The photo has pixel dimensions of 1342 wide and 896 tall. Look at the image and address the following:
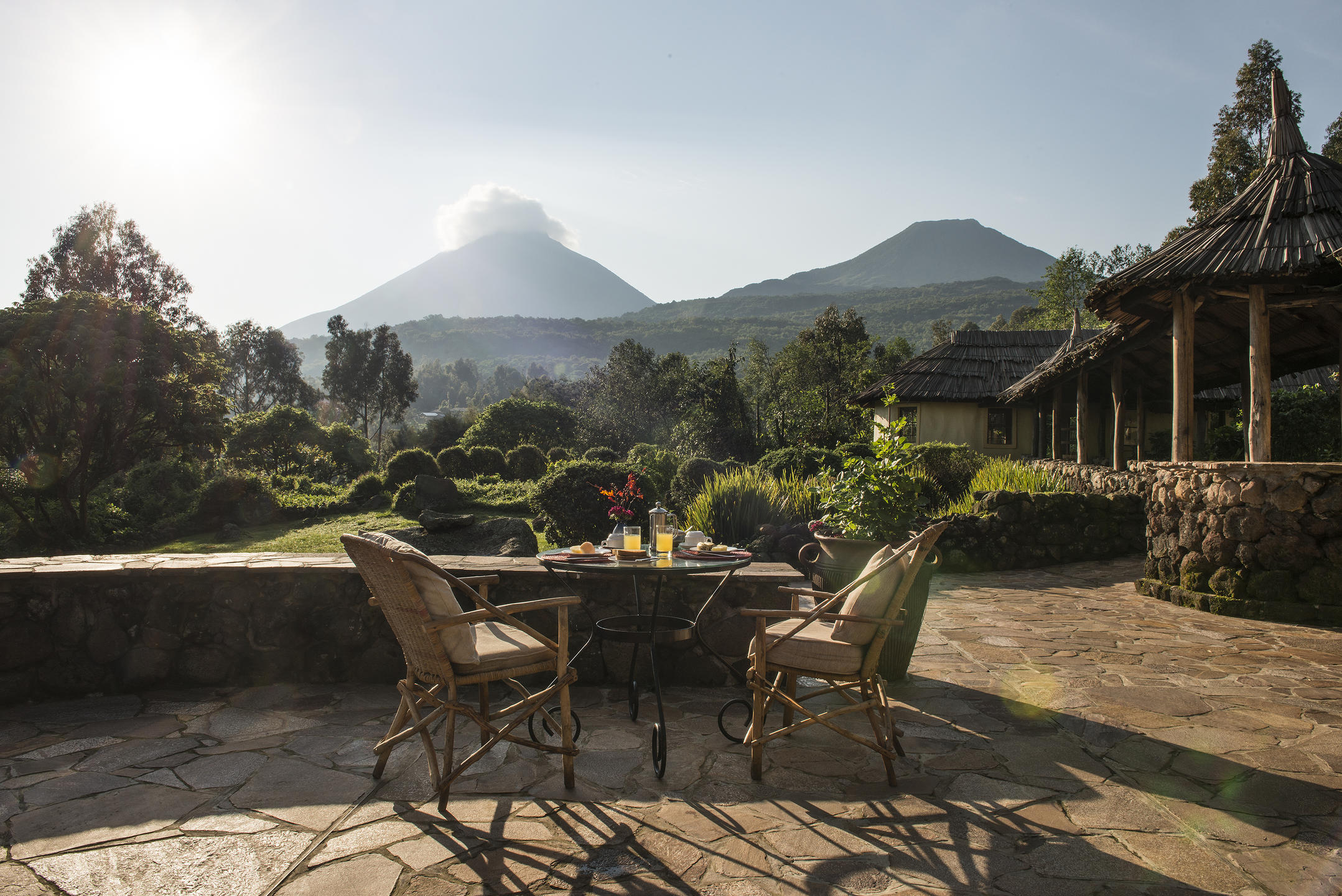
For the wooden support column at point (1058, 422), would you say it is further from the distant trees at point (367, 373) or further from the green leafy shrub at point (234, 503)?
the distant trees at point (367, 373)

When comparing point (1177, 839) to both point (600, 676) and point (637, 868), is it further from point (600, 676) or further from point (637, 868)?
point (600, 676)

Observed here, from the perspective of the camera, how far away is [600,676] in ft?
14.9

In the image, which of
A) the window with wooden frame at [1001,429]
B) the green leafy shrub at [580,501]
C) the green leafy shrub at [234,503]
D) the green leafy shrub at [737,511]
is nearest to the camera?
the green leafy shrub at [737,511]

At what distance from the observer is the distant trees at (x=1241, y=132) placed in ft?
81.9

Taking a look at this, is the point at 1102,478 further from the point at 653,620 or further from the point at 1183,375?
the point at 653,620

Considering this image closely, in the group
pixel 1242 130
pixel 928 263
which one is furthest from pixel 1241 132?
pixel 928 263

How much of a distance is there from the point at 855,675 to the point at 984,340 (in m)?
23.2

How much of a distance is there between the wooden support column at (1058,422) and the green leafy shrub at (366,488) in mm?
16904


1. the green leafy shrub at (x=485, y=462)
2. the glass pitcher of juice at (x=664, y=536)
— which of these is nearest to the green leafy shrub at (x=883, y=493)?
the glass pitcher of juice at (x=664, y=536)

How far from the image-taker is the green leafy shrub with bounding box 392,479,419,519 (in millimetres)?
18312

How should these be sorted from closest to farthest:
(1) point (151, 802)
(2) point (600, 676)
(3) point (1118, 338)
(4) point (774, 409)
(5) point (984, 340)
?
(1) point (151, 802) < (2) point (600, 676) < (3) point (1118, 338) < (5) point (984, 340) < (4) point (774, 409)

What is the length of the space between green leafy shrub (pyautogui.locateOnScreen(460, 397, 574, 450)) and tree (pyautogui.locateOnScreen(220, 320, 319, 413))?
74.4 ft

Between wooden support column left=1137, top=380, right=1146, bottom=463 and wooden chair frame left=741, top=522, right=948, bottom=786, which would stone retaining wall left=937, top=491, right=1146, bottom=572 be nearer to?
wooden support column left=1137, top=380, right=1146, bottom=463

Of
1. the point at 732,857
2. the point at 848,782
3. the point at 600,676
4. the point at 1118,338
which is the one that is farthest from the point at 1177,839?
the point at 1118,338
